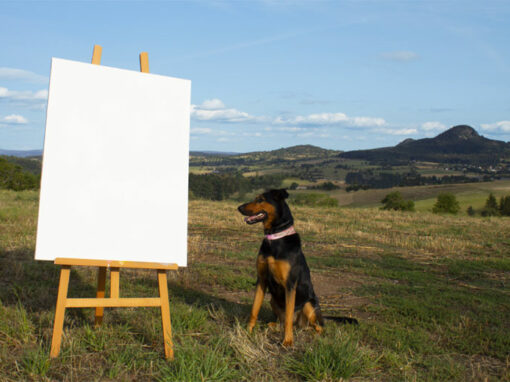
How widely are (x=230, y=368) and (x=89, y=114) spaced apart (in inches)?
115

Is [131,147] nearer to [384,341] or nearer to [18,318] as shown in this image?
[18,318]

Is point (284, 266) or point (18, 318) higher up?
point (284, 266)

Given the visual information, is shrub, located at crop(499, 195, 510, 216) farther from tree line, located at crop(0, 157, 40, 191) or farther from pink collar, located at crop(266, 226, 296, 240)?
pink collar, located at crop(266, 226, 296, 240)

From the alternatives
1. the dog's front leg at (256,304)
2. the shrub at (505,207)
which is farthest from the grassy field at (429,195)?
the dog's front leg at (256,304)

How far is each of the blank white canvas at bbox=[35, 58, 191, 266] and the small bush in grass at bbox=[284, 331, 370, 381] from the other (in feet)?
5.46

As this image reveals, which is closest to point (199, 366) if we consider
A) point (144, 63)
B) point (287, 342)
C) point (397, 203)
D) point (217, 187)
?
point (287, 342)

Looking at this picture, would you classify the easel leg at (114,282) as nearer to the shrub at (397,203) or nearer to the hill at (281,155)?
the shrub at (397,203)

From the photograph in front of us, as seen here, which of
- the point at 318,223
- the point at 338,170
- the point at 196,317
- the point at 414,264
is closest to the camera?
the point at 196,317

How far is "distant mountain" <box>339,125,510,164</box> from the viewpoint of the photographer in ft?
493

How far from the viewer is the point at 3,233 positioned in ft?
37.4

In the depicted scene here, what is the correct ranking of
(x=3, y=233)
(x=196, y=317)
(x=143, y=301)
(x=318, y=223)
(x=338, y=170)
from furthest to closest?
1. (x=338, y=170)
2. (x=318, y=223)
3. (x=3, y=233)
4. (x=196, y=317)
5. (x=143, y=301)

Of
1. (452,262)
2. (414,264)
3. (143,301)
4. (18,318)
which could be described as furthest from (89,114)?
(452,262)

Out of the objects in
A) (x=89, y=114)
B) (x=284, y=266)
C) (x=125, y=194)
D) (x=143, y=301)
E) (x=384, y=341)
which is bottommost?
(x=384, y=341)

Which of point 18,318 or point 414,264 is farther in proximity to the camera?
point 414,264
